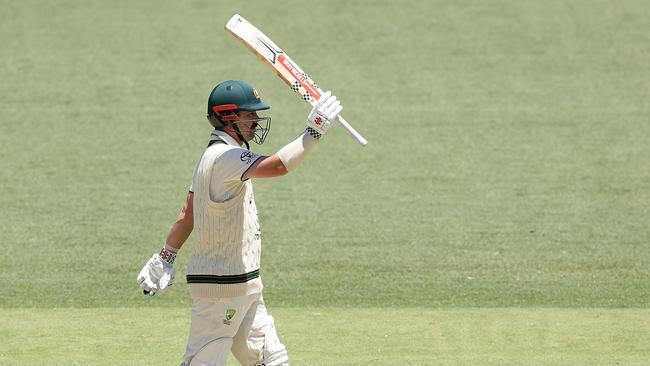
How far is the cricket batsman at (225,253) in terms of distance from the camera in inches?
247

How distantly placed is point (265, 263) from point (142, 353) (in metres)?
3.04

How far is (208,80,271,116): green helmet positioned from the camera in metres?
6.41

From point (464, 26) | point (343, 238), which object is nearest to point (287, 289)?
point (343, 238)

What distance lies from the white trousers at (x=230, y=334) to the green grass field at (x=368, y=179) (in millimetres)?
1674

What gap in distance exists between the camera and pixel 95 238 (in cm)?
1199

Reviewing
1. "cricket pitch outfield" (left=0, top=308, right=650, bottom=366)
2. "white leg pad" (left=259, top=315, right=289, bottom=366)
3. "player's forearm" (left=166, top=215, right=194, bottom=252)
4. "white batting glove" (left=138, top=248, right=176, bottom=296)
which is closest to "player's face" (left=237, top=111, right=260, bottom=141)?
"player's forearm" (left=166, top=215, right=194, bottom=252)

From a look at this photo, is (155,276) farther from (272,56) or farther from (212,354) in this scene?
(272,56)

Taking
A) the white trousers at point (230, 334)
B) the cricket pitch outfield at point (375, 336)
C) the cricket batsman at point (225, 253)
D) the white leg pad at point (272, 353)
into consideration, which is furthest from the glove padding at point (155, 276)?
the cricket pitch outfield at point (375, 336)

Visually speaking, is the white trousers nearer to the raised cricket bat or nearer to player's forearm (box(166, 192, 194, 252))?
player's forearm (box(166, 192, 194, 252))

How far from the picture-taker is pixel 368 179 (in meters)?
13.8

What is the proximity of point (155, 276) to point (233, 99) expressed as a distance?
1157 mm

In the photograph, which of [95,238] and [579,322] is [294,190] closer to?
[95,238]

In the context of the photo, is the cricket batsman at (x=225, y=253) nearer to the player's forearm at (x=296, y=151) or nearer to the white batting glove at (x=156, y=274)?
the white batting glove at (x=156, y=274)

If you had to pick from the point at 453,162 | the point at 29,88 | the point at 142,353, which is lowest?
the point at 142,353
